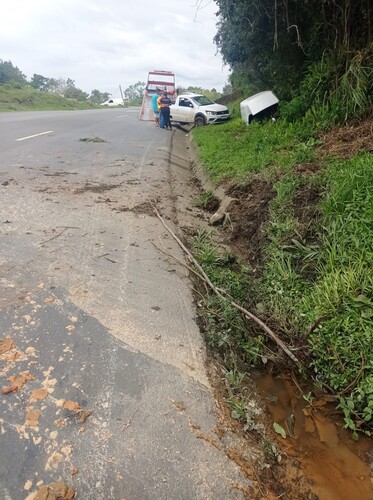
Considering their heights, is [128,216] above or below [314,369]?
above

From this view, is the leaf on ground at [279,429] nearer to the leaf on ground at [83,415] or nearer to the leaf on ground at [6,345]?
the leaf on ground at [83,415]

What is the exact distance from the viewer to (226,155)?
8.69 metres

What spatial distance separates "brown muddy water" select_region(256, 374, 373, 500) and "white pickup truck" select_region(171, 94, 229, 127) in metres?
15.9

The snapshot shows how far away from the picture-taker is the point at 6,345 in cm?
267

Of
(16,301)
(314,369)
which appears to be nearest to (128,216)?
(16,301)

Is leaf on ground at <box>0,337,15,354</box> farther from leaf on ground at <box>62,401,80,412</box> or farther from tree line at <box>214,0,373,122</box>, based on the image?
tree line at <box>214,0,373,122</box>

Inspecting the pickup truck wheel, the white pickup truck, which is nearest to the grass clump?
the white pickup truck

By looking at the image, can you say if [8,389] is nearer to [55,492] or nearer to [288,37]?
[55,492]

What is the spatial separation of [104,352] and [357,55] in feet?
23.3

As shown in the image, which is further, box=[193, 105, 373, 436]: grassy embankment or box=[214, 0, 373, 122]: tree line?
Result: box=[214, 0, 373, 122]: tree line

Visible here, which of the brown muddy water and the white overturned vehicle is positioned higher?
the white overturned vehicle

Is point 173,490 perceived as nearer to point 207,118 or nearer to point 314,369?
point 314,369

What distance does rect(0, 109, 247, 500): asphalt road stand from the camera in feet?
6.38

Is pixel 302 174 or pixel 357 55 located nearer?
pixel 302 174
